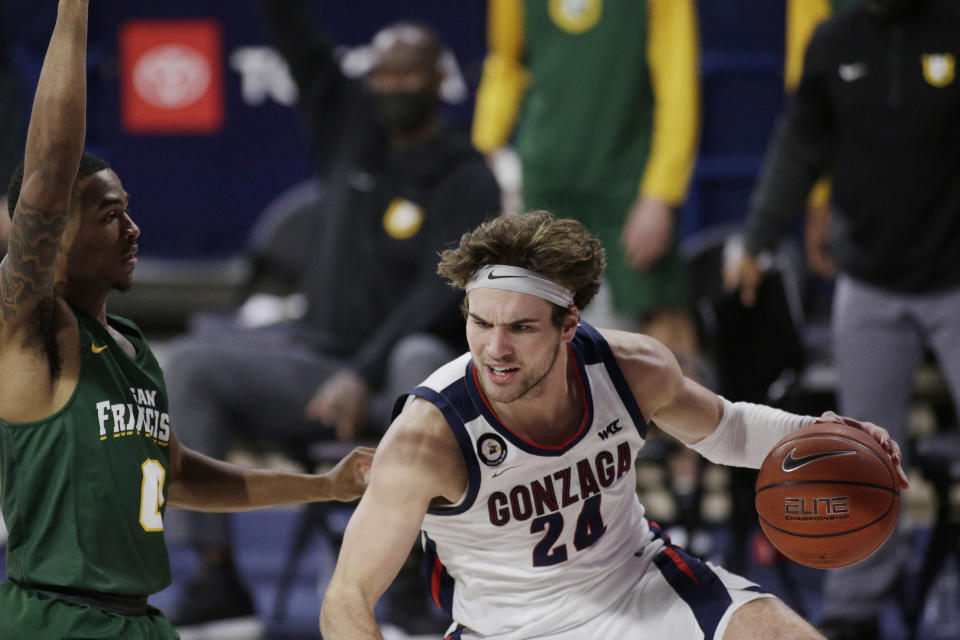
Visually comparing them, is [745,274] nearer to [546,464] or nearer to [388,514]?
[546,464]

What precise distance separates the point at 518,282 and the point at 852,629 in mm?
2353

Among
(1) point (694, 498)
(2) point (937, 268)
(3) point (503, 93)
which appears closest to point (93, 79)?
(3) point (503, 93)

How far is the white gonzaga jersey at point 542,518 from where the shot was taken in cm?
330

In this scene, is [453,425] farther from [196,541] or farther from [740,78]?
[740,78]

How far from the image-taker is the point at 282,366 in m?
5.48

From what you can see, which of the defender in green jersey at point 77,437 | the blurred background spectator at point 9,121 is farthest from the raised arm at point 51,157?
the blurred background spectator at point 9,121

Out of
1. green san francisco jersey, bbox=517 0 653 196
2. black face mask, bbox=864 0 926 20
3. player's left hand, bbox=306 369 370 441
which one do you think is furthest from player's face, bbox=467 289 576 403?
green san francisco jersey, bbox=517 0 653 196

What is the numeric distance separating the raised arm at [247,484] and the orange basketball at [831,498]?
3.35 feet

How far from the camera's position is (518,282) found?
3.23 m

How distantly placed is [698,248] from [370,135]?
62.2 inches

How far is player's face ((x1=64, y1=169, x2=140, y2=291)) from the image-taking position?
2.91 meters

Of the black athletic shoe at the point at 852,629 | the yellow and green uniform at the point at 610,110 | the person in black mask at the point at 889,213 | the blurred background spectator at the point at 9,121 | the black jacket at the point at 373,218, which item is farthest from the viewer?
the blurred background spectator at the point at 9,121

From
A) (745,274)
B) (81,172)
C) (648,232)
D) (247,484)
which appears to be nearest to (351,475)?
(247,484)

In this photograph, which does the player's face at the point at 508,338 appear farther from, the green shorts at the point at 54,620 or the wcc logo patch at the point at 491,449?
the green shorts at the point at 54,620
